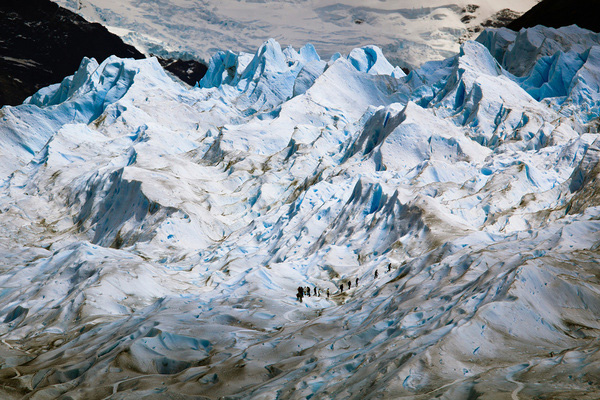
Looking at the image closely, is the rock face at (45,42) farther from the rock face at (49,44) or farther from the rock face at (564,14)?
the rock face at (564,14)

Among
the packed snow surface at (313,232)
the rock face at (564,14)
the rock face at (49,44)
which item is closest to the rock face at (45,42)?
the rock face at (49,44)

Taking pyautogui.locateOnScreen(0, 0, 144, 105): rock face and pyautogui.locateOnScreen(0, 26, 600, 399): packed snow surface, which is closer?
pyautogui.locateOnScreen(0, 26, 600, 399): packed snow surface

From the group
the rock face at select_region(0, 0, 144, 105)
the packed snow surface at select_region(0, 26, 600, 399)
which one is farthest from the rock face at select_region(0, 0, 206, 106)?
the packed snow surface at select_region(0, 26, 600, 399)

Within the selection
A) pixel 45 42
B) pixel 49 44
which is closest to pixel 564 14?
pixel 49 44

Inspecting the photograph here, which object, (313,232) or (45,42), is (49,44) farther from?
(313,232)

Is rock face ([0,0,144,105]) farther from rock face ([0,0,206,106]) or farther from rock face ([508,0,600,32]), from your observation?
rock face ([508,0,600,32])
